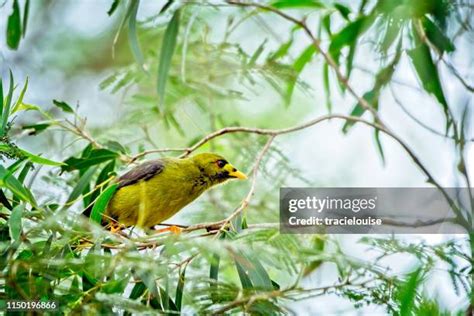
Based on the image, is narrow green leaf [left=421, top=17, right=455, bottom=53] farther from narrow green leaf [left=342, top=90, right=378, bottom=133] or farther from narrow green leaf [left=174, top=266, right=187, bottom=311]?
narrow green leaf [left=174, top=266, right=187, bottom=311]

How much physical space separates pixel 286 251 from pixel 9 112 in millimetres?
1008

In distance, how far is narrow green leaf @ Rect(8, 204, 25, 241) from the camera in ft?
7.61

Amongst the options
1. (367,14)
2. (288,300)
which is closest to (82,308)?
Result: (288,300)

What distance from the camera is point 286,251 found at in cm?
260

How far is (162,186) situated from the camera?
12.3ft

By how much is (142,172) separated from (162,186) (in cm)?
12

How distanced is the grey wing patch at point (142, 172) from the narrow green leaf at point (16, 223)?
1.30 meters

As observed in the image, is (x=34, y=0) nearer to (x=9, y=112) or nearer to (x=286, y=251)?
(x=9, y=112)

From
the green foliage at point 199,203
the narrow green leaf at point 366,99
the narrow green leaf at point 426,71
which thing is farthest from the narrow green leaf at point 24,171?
the narrow green leaf at point 426,71

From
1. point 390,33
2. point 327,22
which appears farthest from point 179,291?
point 327,22

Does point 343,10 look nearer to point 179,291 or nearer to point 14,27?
point 14,27

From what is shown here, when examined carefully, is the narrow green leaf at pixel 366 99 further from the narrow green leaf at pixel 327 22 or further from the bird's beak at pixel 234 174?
the bird's beak at pixel 234 174

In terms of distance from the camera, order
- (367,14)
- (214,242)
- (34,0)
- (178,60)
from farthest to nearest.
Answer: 1. (34,0)
2. (178,60)
3. (367,14)
4. (214,242)

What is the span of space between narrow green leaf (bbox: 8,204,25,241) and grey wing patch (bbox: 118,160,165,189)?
1302 mm
